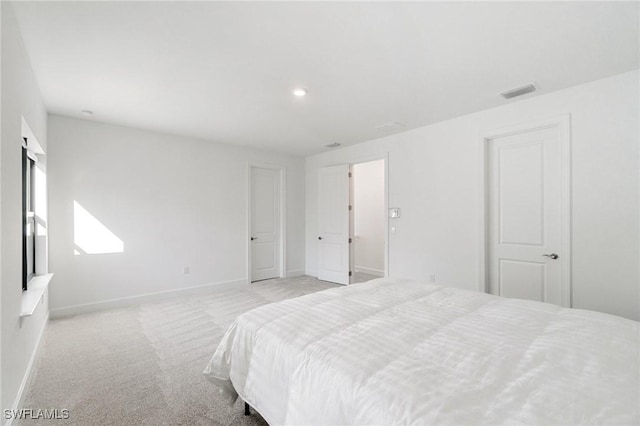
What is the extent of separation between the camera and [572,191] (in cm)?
283

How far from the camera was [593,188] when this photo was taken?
2.71 m

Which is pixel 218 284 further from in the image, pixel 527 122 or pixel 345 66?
pixel 527 122

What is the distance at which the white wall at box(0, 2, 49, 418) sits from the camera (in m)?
1.60

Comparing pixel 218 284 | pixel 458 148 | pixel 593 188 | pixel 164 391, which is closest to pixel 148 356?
pixel 164 391

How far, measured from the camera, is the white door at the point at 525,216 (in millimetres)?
2992

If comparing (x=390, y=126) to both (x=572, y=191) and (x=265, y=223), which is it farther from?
(x=265, y=223)

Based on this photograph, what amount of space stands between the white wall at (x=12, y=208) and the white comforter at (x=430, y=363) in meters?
1.20

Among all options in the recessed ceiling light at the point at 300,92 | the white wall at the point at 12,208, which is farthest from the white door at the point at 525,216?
the white wall at the point at 12,208

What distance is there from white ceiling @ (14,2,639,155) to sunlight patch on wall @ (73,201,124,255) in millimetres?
1299

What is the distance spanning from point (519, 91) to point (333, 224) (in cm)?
346

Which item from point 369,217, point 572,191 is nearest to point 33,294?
point 572,191

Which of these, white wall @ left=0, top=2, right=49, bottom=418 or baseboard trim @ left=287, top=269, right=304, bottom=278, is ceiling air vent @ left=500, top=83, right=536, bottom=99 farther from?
baseboard trim @ left=287, top=269, right=304, bottom=278

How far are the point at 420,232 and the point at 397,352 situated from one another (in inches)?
121

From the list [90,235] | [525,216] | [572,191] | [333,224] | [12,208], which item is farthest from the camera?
[333,224]
